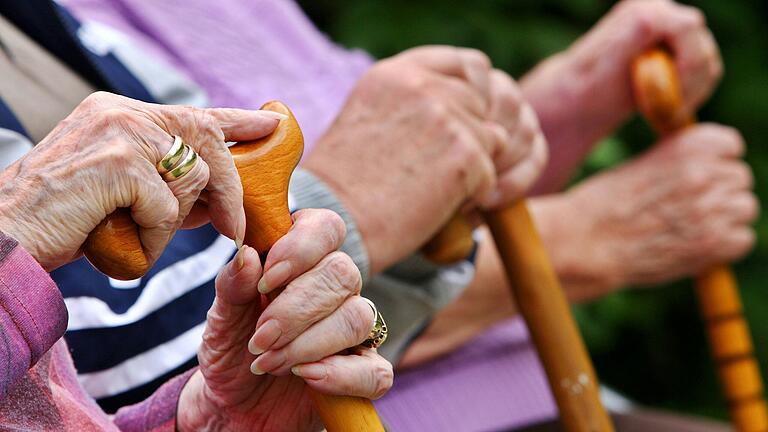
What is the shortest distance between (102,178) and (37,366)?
0.42 ft

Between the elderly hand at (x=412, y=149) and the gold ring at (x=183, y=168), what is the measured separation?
1.24 feet

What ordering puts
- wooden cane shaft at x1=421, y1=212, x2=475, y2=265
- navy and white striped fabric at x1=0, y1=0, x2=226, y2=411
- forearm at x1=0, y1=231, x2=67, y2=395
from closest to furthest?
forearm at x1=0, y1=231, x2=67, y2=395, navy and white striped fabric at x1=0, y1=0, x2=226, y2=411, wooden cane shaft at x1=421, y1=212, x2=475, y2=265

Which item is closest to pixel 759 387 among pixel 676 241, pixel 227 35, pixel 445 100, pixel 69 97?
pixel 676 241

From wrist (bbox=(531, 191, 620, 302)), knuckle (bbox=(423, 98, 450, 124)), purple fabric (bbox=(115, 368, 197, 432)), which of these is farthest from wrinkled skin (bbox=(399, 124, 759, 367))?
purple fabric (bbox=(115, 368, 197, 432))

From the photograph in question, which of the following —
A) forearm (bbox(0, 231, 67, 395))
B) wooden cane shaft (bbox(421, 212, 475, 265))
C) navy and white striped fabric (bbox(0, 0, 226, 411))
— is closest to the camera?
forearm (bbox(0, 231, 67, 395))

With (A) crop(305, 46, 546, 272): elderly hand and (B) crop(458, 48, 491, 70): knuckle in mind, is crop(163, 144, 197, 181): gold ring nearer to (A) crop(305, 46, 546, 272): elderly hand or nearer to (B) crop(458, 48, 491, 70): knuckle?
(A) crop(305, 46, 546, 272): elderly hand

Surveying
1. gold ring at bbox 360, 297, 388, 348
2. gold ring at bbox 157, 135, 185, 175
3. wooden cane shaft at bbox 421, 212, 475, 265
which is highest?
gold ring at bbox 157, 135, 185, 175

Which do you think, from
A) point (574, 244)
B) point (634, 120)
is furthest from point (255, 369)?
point (634, 120)

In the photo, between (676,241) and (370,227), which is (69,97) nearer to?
(370,227)

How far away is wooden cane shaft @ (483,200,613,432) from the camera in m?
0.99

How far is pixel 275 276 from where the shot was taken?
1.89 feet

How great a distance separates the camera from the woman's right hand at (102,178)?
0.52 m

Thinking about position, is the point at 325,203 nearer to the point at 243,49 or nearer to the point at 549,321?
the point at 549,321

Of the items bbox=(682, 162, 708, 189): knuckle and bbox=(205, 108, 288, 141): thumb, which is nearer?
bbox=(205, 108, 288, 141): thumb
